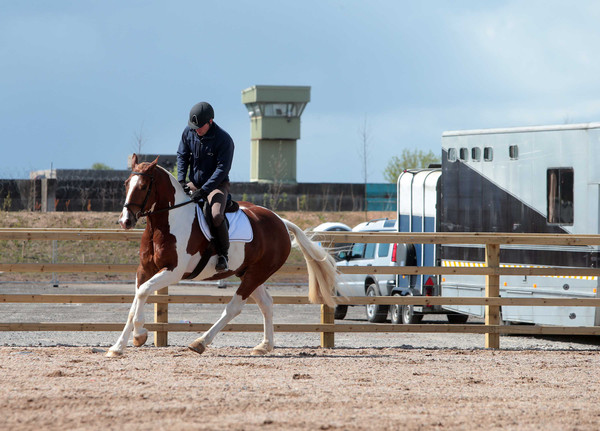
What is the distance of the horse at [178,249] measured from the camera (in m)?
10.4

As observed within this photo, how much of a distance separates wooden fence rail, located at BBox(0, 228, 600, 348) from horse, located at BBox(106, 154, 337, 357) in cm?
84

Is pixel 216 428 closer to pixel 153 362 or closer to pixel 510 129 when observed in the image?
pixel 153 362

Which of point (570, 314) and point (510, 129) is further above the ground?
point (510, 129)

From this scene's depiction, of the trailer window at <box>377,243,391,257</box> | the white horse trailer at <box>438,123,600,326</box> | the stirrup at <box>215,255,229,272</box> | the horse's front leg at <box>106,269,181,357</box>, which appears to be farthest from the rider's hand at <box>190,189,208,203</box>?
the trailer window at <box>377,243,391,257</box>

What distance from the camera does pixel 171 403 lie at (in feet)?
24.4

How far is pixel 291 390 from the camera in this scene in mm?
8289

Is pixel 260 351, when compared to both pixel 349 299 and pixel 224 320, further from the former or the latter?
pixel 349 299

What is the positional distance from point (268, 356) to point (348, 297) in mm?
1404

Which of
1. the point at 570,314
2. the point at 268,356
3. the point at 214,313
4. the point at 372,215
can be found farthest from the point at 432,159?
the point at 268,356

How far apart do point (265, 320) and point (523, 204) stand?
5.88 m

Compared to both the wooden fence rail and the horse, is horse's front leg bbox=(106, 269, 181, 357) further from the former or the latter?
the wooden fence rail

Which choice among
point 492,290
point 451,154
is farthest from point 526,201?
point 492,290

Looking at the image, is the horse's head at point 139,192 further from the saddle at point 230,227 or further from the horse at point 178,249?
the saddle at point 230,227

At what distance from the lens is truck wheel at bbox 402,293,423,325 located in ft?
58.3
